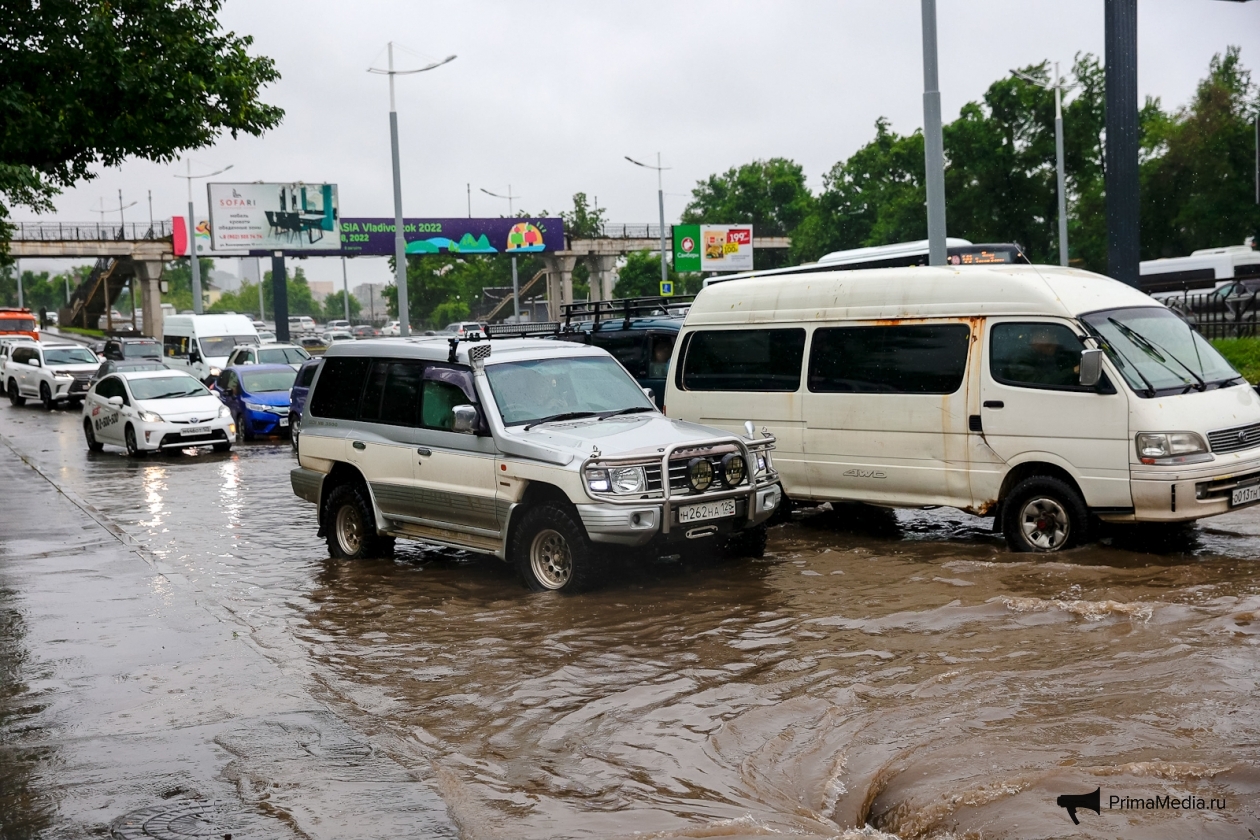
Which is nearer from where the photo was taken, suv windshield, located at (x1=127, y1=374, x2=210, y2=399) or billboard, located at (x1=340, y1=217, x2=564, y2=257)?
suv windshield, located at (x1=127, y1=374, x2=210, y2=399)

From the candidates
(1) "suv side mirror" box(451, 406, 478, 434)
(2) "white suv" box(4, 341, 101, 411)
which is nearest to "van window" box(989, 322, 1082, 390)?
(1) "suv side mirror" box(451, 406, 478, 434)

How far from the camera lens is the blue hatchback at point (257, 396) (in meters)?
25.6

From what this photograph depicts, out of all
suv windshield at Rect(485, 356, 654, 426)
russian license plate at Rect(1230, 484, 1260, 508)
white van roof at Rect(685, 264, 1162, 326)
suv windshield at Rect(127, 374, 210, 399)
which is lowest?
russian license plate at Rect(1230, 484, 1260, 508)

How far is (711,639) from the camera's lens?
8.12 meters

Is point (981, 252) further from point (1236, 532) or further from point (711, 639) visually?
point (711, 639)

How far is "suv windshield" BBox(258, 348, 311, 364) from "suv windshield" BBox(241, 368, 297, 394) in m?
3.68

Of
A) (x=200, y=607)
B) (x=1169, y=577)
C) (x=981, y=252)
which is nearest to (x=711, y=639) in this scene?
(x=1169, y=577)

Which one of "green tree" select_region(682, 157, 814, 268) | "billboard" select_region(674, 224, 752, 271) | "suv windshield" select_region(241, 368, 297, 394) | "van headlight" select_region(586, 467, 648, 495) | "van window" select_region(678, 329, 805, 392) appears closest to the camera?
"van headlight" select_region(586, 467, 648, 495)

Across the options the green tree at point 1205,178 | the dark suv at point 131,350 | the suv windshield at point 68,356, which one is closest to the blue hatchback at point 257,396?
the suv windshield at point 68,356

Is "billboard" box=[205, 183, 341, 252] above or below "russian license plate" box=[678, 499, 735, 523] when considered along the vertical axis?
above

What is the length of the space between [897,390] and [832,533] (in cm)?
175

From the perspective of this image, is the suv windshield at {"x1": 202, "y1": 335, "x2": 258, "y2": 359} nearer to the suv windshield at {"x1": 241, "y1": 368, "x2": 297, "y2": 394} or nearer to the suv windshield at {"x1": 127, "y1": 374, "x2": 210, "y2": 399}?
the suv windshield at {"x1": 241, "y1": 368, "x2": 297, "y2": 394}

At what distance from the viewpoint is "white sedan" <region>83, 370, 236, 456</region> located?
22.8 meters

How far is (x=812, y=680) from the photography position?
7090mm
